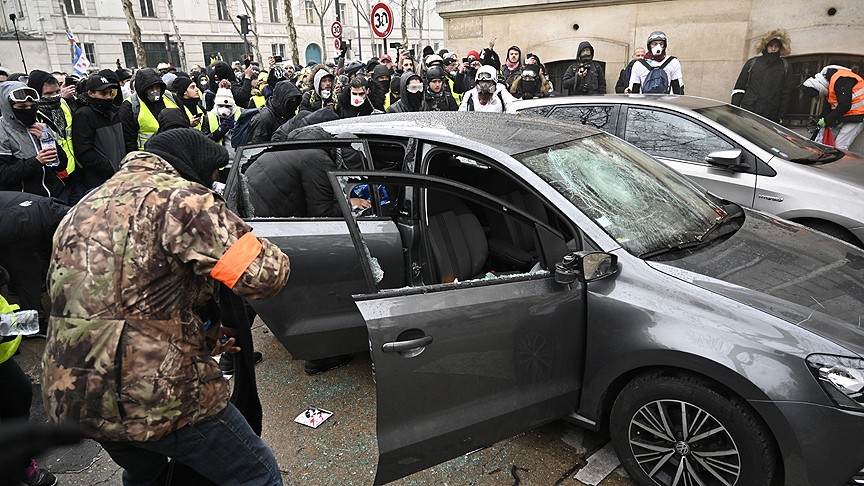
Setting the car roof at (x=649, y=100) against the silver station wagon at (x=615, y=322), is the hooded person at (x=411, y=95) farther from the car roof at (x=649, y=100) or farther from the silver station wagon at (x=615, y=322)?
the silver station wagon at (x=615, y=322)

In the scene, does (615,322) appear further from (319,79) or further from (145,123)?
(319,79)

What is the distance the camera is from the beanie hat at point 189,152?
199 centimetres

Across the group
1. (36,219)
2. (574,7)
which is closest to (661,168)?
(36,219)

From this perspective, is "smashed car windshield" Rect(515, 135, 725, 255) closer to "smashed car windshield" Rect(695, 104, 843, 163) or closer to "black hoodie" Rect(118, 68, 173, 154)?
"smashed car windshield" Rect(695, 104, 843, 163)

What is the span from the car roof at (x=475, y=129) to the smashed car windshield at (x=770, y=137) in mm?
2119

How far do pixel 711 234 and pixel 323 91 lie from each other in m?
6.53

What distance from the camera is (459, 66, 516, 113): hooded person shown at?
684cm

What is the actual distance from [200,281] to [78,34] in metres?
43.7

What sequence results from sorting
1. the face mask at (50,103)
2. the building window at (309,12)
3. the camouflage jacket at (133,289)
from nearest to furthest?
the camouflage jacket at (133,289) → the face mask at (50,103) → the building window at (309,12)


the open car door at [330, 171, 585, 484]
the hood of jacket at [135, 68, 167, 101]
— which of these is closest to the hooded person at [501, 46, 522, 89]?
the hood of jacket at [135, 68, 167, 101]

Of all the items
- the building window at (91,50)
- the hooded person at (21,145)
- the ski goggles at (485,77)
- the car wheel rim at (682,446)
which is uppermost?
the building window at (91,50)

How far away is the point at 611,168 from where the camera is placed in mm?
3070

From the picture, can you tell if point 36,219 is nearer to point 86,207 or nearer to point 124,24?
point 86,207

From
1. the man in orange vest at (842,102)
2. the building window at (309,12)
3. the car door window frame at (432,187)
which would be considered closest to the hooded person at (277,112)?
the car door window frame at (432,187)
